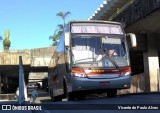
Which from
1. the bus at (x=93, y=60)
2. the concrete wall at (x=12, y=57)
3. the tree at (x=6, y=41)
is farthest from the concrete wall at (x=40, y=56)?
the bus at (x=93, y=60)

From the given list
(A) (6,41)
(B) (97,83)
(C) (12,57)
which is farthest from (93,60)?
(A) (6,41)

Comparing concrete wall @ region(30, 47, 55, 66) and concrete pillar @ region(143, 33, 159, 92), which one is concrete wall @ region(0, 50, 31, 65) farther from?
concrete pillar @ region(143, 33, 159, 92)

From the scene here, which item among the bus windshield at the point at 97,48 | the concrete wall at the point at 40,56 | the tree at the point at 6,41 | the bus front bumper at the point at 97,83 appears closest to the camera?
the bus front bumper at the point at 97,83

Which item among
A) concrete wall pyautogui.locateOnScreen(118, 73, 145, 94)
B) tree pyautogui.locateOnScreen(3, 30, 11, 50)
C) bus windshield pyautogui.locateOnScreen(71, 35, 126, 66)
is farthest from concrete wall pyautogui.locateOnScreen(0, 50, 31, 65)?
bus windshield pyautogui.locateOnScreen(71, 35, 126, 66)

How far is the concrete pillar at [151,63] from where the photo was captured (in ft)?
100

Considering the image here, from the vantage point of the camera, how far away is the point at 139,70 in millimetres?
43281

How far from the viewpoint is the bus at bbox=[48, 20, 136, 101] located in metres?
14.6

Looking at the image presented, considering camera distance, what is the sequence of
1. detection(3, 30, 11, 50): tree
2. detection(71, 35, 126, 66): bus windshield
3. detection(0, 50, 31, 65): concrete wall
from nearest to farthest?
detection(71, 35, 126, 66): bus windshield
detection(0, 50, 31, 65): concrete wall
detection(3, 30, 11, 50): tree

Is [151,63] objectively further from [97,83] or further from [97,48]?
[97,83]

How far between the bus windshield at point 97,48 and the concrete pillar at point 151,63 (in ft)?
50.2

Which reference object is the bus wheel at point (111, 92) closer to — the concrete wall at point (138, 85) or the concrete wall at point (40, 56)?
the concrete wall at point (138, 85)

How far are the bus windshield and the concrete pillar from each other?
15.3 meters

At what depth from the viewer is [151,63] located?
31.8 metres

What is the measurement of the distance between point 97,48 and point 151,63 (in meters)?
17.4
